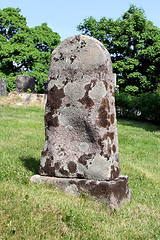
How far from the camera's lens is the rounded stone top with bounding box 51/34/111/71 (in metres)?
3.76

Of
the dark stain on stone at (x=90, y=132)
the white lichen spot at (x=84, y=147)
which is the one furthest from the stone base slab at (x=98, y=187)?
the dark stain on stone at (x=90, y=132)

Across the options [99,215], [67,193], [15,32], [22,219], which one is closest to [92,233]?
[99,215]

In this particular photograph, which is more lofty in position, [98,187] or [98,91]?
[98,91]

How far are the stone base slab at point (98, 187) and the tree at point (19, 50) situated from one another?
2470 centimetres

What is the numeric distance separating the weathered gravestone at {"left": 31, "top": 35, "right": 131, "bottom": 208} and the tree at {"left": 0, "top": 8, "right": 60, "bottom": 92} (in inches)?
951

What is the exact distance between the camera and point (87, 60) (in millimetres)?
3799

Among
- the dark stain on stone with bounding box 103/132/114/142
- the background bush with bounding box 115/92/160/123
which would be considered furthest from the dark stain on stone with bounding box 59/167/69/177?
the background bush with bounding box 115/92/160/123

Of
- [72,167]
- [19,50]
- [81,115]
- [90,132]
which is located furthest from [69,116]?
[19,50]

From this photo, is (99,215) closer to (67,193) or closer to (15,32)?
(67,193)

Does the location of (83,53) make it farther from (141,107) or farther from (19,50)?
(19,50)

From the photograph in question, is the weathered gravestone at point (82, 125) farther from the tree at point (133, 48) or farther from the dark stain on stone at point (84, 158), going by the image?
the tree at point (133, 48)

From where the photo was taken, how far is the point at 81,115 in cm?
379

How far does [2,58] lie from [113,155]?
26.3 m

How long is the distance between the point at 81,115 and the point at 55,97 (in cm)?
54
